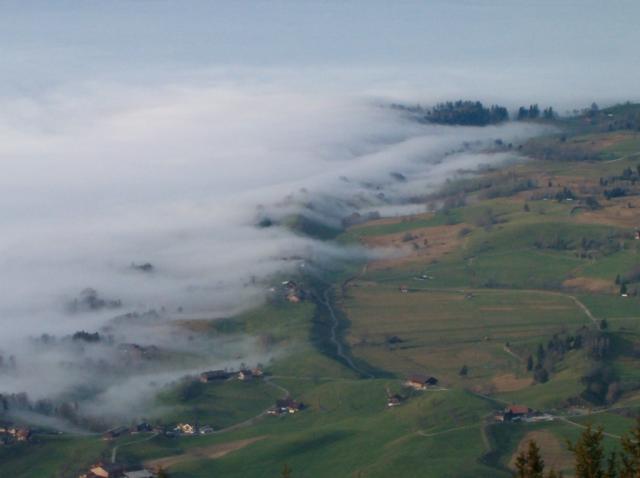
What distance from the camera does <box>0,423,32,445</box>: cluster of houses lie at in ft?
236

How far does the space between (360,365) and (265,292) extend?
74.2 ft

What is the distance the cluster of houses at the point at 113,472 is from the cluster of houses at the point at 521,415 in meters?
19.0

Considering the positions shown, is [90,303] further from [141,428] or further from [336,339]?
[141,428]

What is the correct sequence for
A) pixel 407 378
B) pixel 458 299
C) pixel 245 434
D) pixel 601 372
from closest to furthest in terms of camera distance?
1. pixel 245 434
2. pixel 601 372
3. pixel 407 378
4. pixel 458 299

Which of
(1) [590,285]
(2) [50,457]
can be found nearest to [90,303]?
(2) [50,457]

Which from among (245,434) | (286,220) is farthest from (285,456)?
(286,220)

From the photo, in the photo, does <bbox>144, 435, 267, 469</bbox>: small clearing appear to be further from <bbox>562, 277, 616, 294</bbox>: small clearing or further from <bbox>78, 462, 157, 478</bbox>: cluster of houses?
<bbox>562, 277, 616, 294</bbox>: small clearing

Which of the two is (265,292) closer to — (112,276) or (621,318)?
(112,276)

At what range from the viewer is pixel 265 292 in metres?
112

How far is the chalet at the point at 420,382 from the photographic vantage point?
266ft

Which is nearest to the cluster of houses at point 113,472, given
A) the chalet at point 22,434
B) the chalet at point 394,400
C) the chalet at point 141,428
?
the chalet at point 22,434

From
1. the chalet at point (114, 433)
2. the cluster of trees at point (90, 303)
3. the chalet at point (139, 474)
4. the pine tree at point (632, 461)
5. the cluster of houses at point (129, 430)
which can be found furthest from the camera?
the cluster of trees at point (90, 303)

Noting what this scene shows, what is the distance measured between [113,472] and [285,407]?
16716 mm

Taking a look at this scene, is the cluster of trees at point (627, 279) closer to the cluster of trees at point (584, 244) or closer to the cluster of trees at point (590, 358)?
the cluster of trees at point (584, 244)
